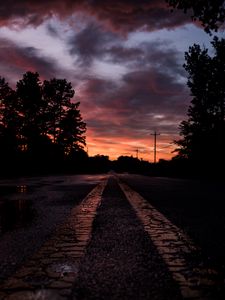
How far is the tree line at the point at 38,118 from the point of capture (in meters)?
72.4

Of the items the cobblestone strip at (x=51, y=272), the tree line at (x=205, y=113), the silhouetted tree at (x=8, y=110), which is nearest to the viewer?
the cobblestone strip at (x=51, y=272)

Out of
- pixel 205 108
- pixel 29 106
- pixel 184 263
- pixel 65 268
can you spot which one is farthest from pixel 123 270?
pixel 29 106

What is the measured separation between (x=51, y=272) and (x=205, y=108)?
5216 cm

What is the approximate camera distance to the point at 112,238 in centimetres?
478

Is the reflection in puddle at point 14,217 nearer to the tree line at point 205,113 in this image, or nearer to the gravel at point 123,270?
the gravel at point 123,270

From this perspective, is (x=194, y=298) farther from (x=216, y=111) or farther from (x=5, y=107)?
(x=5, y=107)

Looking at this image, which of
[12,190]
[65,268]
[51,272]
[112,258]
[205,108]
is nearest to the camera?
[51,272]

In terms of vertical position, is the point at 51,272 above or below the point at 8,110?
below

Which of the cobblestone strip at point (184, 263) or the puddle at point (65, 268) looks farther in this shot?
the puddle at point (65, 268)

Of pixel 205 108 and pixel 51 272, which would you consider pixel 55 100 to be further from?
pixel 51 272

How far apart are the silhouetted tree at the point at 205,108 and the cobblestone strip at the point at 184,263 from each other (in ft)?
150

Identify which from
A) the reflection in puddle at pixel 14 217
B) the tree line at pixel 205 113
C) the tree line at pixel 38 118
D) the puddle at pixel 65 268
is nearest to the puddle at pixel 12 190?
the reflection in puddle at pixel 14 217

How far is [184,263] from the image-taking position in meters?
3.39

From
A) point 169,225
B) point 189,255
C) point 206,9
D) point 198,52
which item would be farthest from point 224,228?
point 198,52
